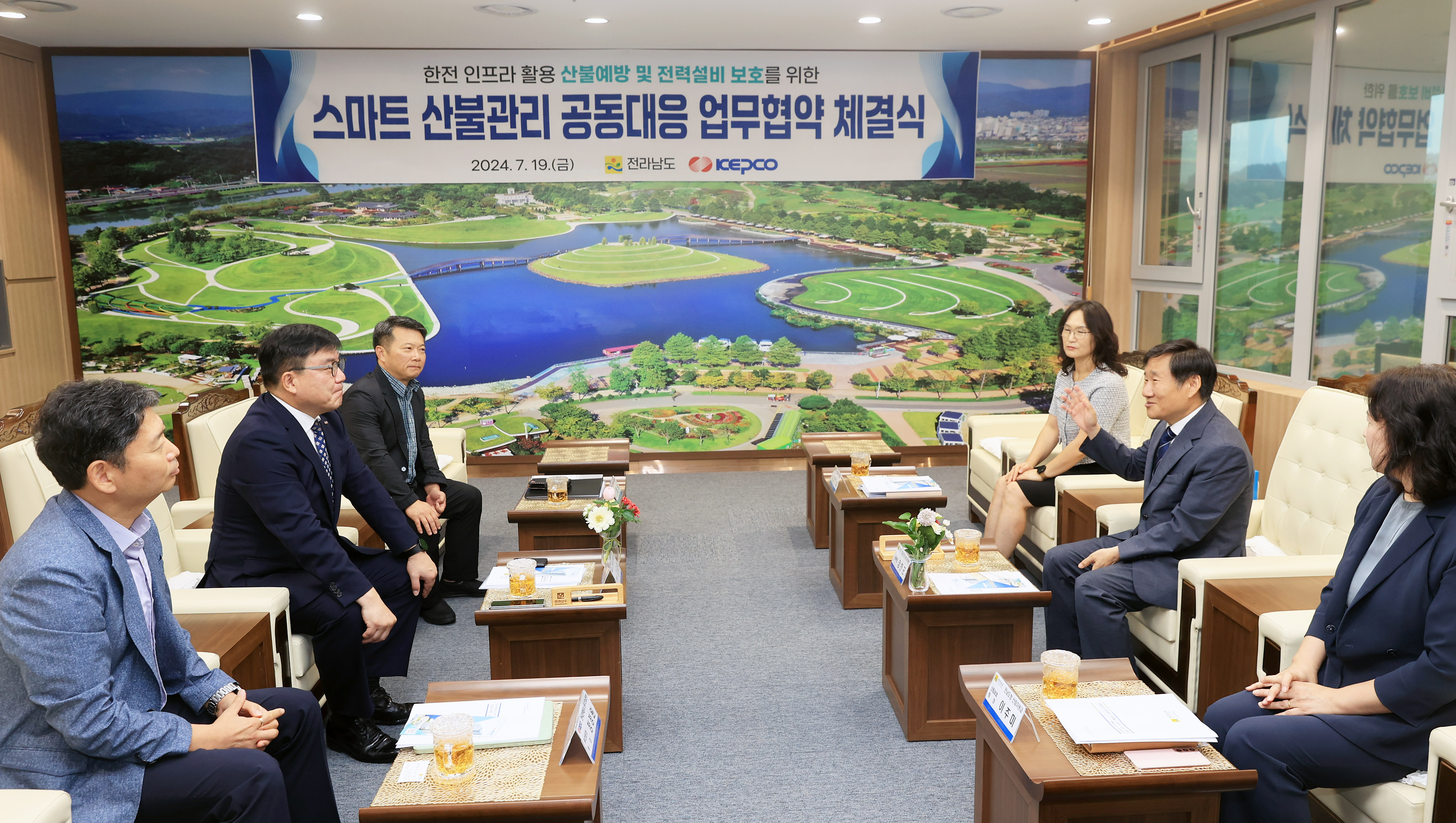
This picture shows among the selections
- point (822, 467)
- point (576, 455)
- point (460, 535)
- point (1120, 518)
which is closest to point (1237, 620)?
point (1120, 518)

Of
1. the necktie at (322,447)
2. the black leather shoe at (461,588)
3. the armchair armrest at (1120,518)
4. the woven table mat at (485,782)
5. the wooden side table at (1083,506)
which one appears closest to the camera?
the woven table mat at (485,782)

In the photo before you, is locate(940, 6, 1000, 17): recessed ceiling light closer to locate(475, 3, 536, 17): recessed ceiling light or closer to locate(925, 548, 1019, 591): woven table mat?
locate(475, 3, 536, 17): recessed ceiling light

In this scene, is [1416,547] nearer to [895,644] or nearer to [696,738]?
[895,644]

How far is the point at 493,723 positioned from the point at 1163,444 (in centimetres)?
235

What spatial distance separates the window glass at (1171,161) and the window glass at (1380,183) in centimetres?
108

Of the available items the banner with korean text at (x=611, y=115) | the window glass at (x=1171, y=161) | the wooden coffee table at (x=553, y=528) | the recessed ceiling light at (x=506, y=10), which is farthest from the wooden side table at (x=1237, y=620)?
the banner with korean text at (x=611, y=115)

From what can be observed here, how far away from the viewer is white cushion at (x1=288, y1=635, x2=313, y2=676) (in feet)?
9.07

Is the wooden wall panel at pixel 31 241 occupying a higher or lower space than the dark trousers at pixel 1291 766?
higher

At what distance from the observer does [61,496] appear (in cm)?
179

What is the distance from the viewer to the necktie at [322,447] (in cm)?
296

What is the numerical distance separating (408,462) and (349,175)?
3147 millimetres

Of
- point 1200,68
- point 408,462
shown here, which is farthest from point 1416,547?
point 1200,68

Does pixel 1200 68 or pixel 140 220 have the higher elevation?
pixel 1200 68

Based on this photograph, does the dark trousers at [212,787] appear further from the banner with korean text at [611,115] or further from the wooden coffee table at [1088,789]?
the banner with korean text at [611,115]
